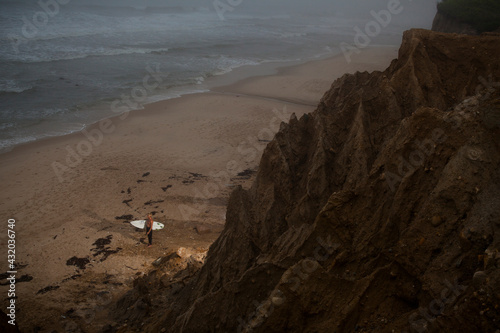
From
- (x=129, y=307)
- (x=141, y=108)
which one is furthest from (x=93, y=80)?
(x=129, y=307)

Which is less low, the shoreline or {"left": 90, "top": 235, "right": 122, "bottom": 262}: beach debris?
the shoreline

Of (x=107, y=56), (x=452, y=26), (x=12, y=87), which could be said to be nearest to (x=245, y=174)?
(x=452, y=26)

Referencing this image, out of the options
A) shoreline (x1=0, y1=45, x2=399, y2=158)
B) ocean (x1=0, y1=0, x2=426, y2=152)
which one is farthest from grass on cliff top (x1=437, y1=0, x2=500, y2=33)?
ocean (x1=0, y1=0, x2=426, y2=152)

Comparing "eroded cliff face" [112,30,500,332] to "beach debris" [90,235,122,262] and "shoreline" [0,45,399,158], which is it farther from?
"shoreline" [0,45,399,158]

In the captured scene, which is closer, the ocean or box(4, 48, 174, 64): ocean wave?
the ocean

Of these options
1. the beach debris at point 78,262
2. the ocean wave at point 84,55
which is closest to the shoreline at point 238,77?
the beach debris at point 78,262

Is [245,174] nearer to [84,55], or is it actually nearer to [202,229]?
[202,229]

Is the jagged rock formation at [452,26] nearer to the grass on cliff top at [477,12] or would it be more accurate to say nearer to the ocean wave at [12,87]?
the grass on cliff top at [477,12]
